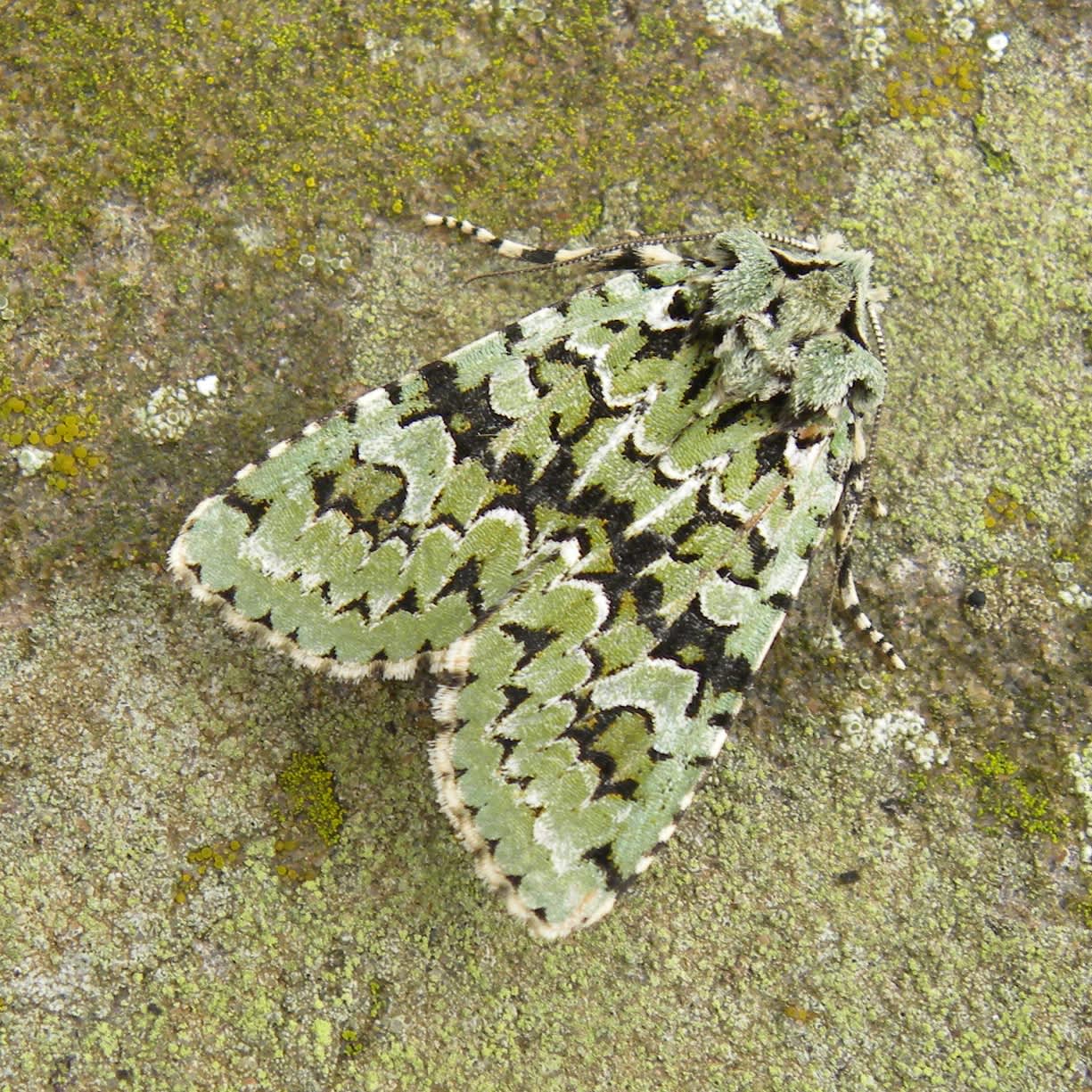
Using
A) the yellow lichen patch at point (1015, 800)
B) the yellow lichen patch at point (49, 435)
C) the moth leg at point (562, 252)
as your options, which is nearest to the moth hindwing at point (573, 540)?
the moth leg at point (562, 252)

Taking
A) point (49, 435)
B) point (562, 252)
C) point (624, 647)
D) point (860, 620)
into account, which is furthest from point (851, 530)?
point (49, 435)

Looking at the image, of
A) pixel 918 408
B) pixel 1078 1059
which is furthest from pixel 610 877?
pixel 918 408

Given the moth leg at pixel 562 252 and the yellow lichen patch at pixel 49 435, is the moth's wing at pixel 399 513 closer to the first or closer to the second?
the moth leg at pixel 562 252

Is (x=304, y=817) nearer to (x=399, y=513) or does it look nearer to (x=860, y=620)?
(x=399, y=513)

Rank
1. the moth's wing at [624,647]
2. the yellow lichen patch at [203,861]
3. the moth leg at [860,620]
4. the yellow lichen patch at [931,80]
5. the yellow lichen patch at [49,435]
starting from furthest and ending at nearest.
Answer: the yellow lichen patch at [931,80] < the moth leg at [860,620] < the yellow lichen patch at [49,435] < the yellow lichen patch at [203,861] < the moth's wing at [624,647]

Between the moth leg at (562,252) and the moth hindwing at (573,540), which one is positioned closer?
the moth hindwing at (573,540)

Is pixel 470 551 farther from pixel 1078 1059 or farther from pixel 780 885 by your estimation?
pixel 1078 1059
